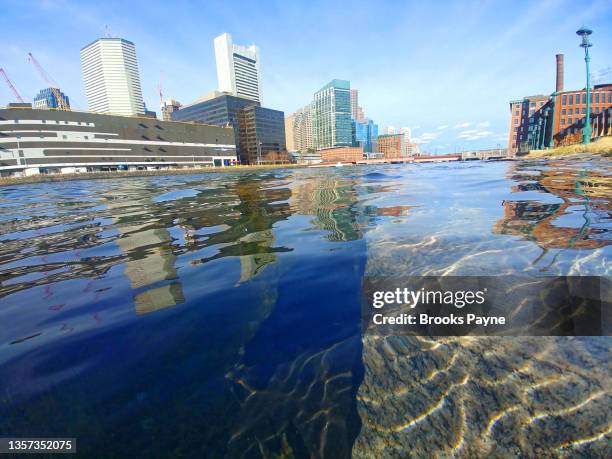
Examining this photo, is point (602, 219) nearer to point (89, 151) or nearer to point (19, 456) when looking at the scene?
point (19, 456)

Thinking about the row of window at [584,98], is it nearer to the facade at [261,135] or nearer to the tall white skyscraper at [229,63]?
the facade at [261,135]

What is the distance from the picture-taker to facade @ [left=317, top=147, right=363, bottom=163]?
14081 centimetres

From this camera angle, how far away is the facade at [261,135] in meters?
136

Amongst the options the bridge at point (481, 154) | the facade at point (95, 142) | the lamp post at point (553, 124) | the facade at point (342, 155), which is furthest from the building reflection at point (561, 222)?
the facade at point (342, 155)

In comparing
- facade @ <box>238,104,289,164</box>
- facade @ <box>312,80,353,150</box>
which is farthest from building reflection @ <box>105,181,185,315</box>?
facade @ <box>312,80,353,150</box>

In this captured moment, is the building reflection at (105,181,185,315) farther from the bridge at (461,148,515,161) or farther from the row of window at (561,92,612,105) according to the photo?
the bridge at (461,148,515,161)

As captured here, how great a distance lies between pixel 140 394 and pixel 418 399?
1.82 meters

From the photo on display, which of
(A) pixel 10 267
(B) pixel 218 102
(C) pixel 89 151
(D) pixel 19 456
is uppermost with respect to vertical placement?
(B) pixel 218 102

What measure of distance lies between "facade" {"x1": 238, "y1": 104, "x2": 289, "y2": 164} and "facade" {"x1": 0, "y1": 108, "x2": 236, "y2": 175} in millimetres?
28865

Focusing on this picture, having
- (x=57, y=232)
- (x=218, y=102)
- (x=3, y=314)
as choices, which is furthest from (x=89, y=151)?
(x=3, y=314)

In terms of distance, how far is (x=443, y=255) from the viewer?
11.9ft

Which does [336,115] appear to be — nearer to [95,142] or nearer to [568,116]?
[568,116]

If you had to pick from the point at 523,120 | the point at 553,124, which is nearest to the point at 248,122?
the point at 523,120

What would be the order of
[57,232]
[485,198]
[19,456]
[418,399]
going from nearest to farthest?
[19,456], [418,399], [57,232], [485,198]
